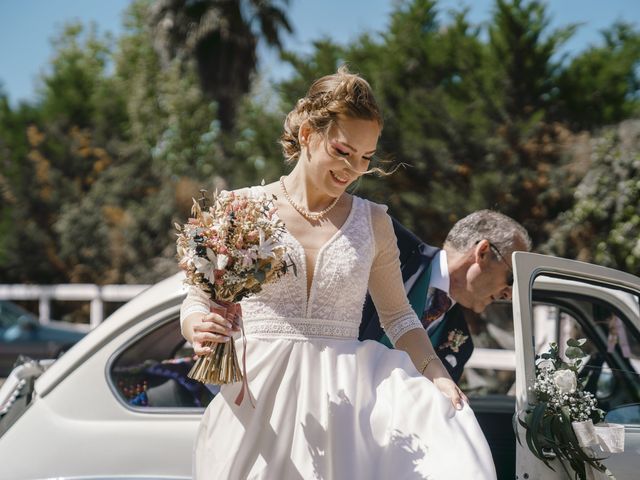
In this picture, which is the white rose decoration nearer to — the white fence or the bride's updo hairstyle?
the bride's updo hairstyle

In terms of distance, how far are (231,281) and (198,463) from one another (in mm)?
605

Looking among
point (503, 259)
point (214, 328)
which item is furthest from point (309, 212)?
point (503, 259)

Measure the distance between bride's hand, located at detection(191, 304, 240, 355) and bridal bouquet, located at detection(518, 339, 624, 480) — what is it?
1.05 m

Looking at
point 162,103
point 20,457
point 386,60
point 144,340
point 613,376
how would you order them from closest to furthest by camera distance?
point 20,457 → point 144,340 → point 613,376 → point 386,60 → point 162,103

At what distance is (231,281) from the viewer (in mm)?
2195

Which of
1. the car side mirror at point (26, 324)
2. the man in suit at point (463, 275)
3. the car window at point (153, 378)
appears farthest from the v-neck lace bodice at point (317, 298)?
the car side mirror at point (26, 324)

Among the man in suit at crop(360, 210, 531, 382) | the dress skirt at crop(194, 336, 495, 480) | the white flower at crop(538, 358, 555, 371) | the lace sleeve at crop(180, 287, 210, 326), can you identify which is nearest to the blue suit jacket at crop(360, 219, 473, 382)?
the man in suit at crop(360, 210, 531, 382)

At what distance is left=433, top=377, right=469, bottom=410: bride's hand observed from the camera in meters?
2.43

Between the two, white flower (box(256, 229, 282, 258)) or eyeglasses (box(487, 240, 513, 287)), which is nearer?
white flower (box(256, 229, 282, 258))

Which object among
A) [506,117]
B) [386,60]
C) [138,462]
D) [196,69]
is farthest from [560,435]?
[196,69]

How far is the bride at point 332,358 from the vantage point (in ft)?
7.45

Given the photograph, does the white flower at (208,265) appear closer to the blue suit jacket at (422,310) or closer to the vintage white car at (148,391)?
the vintage white car at (148,391)

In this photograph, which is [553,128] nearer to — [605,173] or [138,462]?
[605,173]

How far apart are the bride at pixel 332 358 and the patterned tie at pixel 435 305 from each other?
3.42ft
